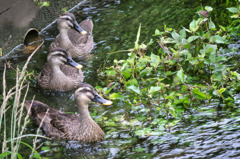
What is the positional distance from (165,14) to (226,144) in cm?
552

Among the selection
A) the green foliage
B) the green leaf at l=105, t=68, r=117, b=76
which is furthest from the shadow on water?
the green foliage

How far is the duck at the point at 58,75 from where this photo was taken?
26.5ft

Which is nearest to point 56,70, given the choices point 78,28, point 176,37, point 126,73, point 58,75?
point 58,75

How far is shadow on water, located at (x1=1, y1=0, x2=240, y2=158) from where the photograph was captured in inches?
222

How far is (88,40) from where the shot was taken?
9531 mm

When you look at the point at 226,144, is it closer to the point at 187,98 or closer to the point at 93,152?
the point at 187,98

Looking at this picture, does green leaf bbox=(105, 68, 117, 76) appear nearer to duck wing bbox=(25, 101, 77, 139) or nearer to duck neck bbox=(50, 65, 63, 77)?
duck neck bbox=(50, 65, 63, 77)

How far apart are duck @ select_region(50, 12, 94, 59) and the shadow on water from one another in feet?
0.78

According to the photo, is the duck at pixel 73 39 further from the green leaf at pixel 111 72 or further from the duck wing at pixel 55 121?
the duck wing at pixel 55 121

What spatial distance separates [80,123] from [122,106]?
93 centimetres

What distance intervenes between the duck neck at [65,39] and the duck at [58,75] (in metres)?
A: 1.18

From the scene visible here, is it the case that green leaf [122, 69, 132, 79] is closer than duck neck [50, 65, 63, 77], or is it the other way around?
green leaf [122, 69, 132, 79]

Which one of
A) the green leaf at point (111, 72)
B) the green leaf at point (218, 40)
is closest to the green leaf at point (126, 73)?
the green leaf at point (111, 72)

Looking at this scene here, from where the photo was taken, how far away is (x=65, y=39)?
31.0ft
